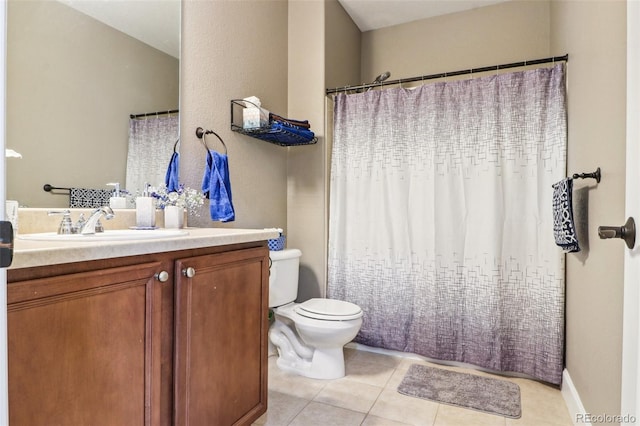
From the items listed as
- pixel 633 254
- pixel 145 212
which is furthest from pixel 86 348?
pixel 633 254

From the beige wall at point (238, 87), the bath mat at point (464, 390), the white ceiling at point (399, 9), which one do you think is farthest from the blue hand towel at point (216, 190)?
the white ceiling at point (399, 9)

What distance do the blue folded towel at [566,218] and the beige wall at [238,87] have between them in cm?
169

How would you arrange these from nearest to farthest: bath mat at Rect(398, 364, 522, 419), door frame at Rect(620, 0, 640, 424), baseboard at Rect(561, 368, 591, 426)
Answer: door frame at Rect(620, 0, 640, 424), baseboard at Rect(561, 368, 591, 426), bath mat at Rect(398, 364, 522, 419)

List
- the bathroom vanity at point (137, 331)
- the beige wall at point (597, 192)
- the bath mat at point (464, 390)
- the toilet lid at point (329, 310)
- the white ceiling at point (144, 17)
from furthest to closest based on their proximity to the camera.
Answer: the toilet lid at point (329, 310), the bath mat at point (464, 390), the white ceiling at point (144, 17), the beige wall at point (597, 192), the bathroom vanity at point (137, 331)

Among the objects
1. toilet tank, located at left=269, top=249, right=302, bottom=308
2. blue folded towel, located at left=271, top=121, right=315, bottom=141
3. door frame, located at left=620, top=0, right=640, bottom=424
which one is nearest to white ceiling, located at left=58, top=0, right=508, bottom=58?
blue folded towel, located at left=271, top=121, right=315, bottom=141

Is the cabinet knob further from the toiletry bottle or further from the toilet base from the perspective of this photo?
the toilet base

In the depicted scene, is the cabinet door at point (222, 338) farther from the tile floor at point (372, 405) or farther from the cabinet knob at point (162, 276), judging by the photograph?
the tile floor at point (372, 405)

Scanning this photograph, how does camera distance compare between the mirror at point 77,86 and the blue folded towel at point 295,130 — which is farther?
the blue folded towel at point 295,130

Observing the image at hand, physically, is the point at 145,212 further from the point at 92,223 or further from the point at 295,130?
the point at 295,130

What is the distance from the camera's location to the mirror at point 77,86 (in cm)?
130

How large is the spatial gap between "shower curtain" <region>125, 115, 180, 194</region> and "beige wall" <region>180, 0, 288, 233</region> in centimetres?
8

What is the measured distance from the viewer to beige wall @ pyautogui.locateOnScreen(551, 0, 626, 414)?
1236 millimetres

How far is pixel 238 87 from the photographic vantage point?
2.29m

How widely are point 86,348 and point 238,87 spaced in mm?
1747
